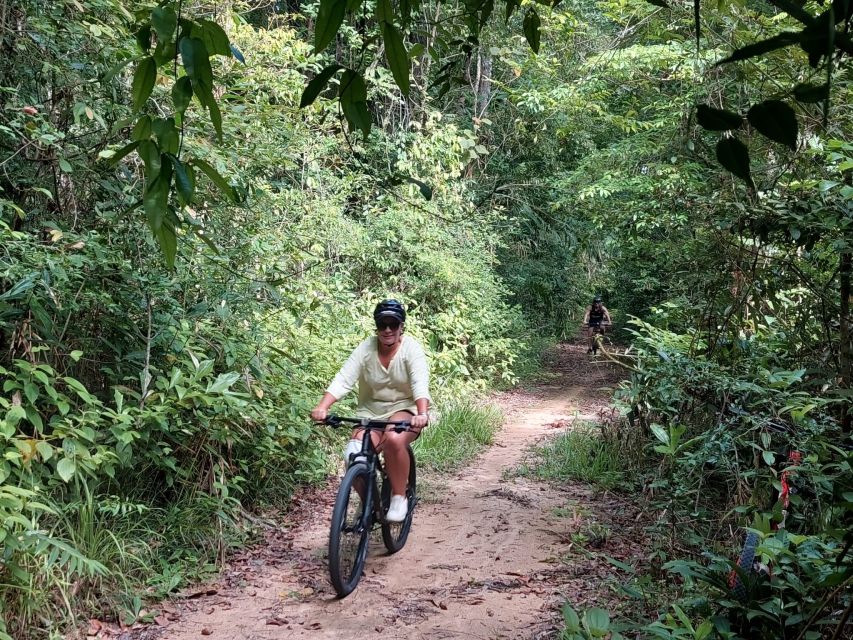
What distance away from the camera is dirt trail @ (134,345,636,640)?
3.84 m

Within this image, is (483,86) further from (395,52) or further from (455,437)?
(395,52)

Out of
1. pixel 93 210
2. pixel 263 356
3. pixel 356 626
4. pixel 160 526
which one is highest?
pixel 93 210

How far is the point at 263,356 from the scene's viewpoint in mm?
5883

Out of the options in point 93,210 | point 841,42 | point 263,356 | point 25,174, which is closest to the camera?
point 841,42

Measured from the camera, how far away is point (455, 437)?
842 centimetres

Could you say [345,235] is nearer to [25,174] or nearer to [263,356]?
[263,356]

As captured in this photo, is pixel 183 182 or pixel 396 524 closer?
pixel 183 182

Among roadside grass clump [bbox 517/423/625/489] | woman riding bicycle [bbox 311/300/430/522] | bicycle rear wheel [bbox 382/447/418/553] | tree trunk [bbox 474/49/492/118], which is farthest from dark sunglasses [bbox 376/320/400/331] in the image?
tree trunk [bbox 474/49/492/118]

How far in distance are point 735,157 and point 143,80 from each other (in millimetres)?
955

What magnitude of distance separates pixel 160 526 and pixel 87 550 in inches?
29.8

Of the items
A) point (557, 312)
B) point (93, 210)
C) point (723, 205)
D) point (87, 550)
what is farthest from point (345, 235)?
point (557, 312)

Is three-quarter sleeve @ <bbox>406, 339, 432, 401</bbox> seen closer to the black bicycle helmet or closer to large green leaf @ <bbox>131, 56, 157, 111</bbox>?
the black bicycle helmet

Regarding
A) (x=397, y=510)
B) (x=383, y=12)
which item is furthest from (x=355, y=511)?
(x=383, y=12)

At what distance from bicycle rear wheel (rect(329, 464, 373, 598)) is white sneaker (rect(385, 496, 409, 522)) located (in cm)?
19
